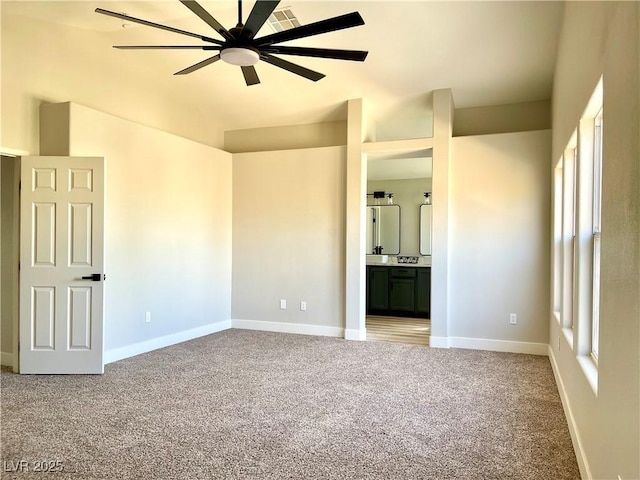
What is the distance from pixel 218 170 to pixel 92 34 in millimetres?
2229

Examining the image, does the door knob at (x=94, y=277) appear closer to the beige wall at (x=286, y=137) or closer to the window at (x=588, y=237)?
the beige wall at (x=286, y=137)

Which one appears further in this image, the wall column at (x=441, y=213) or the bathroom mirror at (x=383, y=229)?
the bathroom mirror at (x=383, y=229)

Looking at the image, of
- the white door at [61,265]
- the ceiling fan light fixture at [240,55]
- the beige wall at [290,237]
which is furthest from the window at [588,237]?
the white door at [61,265]

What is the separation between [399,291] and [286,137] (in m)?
3.30

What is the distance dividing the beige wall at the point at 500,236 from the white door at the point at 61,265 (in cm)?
404

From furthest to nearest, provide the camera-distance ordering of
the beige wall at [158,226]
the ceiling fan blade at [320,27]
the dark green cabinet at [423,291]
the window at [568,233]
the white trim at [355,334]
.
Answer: the dark green cabinet at [423,291], the white trim at [355,334], the beige wall at [158,226], the window at [568,233], the ceiling fan blade at [320,27]

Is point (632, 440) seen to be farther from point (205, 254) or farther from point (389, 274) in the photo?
point (389, 274)

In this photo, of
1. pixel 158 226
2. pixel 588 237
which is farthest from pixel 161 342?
pixel 588 237

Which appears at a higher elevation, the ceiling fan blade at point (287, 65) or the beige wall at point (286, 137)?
the beige wall at point (286, 137)

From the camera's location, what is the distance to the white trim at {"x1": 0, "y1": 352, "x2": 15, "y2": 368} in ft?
14.5

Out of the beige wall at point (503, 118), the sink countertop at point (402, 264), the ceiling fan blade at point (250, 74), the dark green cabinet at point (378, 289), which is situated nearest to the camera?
the ceiling fan blade at point (250, 74)

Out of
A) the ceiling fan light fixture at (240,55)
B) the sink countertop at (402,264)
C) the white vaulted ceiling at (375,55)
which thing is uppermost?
the white vaulted ceiling at (375,55)

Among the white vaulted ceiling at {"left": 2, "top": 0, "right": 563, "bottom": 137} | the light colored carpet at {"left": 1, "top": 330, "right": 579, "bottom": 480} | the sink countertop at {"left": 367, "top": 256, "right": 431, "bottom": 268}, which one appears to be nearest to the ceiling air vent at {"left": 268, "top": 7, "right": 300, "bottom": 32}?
the white vaulted ceiling at {"left": 2, "top": 0, "right": 563, "bottom": 137}

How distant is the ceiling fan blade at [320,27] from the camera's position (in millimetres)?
2586
